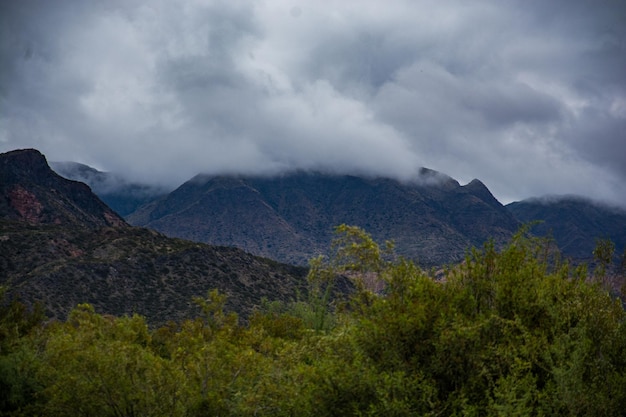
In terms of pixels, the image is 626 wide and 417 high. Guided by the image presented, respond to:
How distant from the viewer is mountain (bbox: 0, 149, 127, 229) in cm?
11588

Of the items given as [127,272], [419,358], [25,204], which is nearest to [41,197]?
[25,204]

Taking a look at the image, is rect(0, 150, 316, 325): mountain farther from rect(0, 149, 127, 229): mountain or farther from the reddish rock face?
rect(0, 149, 127, 229): mountain

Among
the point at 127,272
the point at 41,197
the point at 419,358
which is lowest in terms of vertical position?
the point at 127,272

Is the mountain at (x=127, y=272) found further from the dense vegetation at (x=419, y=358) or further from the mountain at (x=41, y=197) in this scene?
the dense vegetation at (x=419, y=358)

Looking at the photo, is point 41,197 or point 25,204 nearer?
point 25,204

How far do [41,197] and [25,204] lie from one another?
17.8 feet

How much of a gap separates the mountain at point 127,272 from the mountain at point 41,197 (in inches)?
73.5

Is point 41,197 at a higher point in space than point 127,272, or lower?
higher

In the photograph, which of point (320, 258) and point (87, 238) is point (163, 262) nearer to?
point (87, 238)

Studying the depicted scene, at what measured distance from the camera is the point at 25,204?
118m

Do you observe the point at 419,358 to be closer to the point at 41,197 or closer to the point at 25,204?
the point at 25,204

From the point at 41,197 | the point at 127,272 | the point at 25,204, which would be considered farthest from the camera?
the point at 41,197

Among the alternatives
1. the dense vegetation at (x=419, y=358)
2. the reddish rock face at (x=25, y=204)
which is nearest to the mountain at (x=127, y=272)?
the reddish rock face at (x=25, y=204)

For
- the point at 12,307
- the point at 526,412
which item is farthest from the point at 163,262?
the point at 526,412
